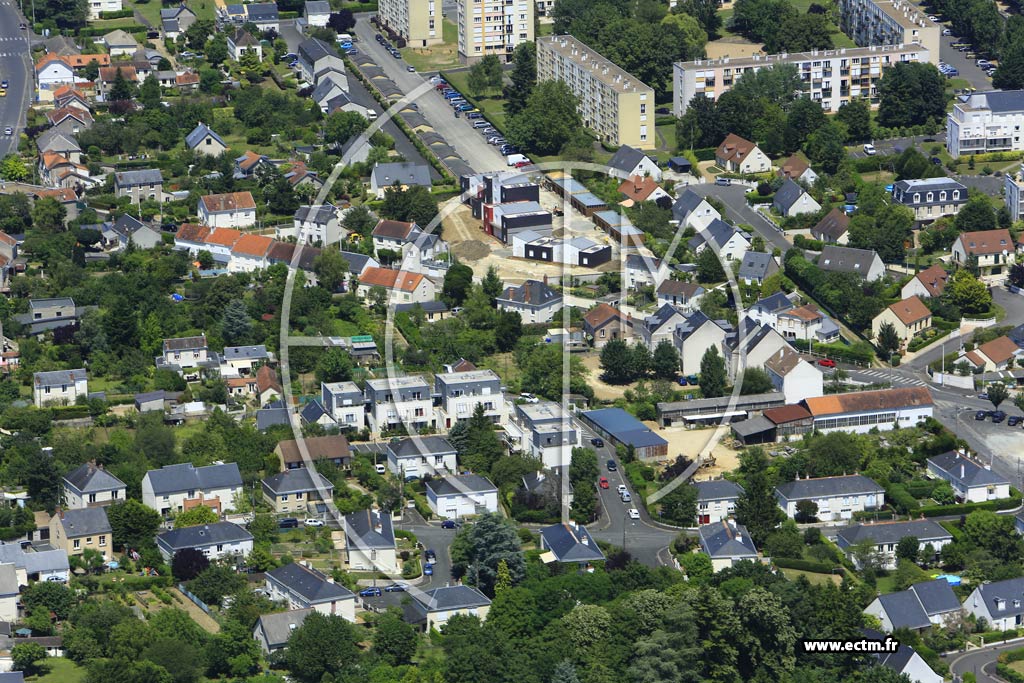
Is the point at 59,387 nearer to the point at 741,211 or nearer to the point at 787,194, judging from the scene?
the point at 741,211

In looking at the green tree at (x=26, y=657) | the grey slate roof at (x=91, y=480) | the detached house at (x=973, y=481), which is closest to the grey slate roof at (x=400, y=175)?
the grey slate roof at (x=91, y=480)

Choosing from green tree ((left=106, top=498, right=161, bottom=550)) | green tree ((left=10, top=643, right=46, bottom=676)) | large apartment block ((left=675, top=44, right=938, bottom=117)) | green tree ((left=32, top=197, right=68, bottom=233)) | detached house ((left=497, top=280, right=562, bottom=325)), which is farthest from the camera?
large apartment block ((left=675, top=44, right=938, bottom=117))

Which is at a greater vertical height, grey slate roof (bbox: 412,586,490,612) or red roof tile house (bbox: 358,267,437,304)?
red roof tile house (bbox: 358,267,437,304)

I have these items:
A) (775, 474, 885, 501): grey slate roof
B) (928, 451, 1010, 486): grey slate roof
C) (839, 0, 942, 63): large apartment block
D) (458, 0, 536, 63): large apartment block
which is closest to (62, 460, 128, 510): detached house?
(775, 474, 885, 501): grey slate roof

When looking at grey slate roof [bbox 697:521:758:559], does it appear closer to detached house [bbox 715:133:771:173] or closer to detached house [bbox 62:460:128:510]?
detached house [bbox 62:460:128:510]

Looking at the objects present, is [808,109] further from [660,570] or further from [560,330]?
A: [660,570]

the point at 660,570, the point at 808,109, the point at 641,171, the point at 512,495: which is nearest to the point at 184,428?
the point at 512,495
